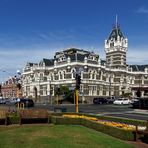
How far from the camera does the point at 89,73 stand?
311 ft

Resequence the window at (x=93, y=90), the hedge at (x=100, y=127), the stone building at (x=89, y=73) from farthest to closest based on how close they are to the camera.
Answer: the window at (x=93, y=90)
the stone building at (x=89, y=73)
the hedge at (x=100, y=127)

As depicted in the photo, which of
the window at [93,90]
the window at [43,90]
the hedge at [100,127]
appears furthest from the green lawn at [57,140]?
the window at [43,90]

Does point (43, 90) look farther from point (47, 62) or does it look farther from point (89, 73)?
point (89, 73)

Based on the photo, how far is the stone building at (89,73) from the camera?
94.3 meters

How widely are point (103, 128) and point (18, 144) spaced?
540cm

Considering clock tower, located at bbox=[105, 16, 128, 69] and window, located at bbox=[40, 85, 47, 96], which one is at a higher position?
clock tower, located at bbox=[105, 16, 128, 69]

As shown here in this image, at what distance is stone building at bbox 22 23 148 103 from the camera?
94.3 meters

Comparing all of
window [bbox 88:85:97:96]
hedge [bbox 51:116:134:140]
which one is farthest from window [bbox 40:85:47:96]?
hedge [bbox 51:116:134:140]

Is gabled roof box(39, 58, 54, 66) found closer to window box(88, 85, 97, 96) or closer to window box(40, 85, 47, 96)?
window box(40, 85, 47, 96)

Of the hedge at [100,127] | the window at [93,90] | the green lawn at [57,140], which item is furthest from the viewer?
the window at [93,90]

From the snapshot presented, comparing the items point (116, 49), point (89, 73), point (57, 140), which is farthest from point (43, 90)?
point (57, 140)

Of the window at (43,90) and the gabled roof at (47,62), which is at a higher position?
the gabled roof at (47,62)

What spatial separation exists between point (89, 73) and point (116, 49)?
815 inches

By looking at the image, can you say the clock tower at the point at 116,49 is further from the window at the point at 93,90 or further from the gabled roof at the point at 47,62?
Result: the gabled roof at the point at 47,62
